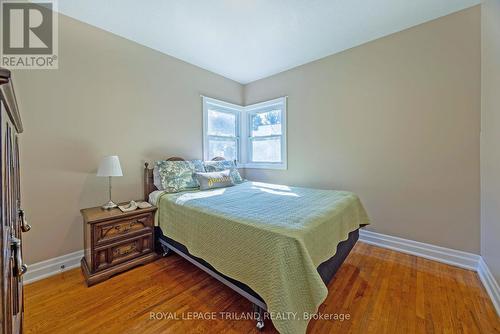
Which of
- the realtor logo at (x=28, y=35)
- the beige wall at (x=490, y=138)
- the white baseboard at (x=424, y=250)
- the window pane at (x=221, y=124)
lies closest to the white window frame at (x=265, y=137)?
the window pane at (x=221, y=124)

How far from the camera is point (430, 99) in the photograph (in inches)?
88.8

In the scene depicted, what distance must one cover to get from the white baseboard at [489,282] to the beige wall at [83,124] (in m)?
3.55

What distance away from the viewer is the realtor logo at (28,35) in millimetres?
1832

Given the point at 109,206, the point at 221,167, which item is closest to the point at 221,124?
the point at 221,167

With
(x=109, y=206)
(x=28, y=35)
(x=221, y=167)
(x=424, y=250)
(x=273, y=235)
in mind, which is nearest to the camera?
(x=273, y=235)

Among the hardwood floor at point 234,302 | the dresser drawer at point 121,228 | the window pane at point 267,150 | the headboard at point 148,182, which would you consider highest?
the window pane at point 267,150

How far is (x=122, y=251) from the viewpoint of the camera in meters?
2.07

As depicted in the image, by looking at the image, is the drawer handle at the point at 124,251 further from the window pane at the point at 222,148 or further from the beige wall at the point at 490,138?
the beige wall at the point at 490,138

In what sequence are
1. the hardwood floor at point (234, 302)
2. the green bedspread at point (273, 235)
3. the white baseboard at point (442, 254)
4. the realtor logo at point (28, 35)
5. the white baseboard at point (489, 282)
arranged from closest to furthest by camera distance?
the green bedspread at point (273, 235), the hardwood floor at point (234, 302), the white baseboard at point (489, 282), the white baseboard at point (442, 254), the realtor logo at point (28, 35)

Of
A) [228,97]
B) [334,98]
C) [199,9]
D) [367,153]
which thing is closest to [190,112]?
Answer: [228,97]

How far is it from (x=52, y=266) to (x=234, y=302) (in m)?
1.86

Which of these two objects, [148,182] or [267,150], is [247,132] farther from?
[148,182]

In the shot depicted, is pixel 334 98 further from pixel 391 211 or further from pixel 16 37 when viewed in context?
pixel 16 37

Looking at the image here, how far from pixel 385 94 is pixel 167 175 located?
2.90 metres
